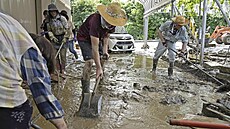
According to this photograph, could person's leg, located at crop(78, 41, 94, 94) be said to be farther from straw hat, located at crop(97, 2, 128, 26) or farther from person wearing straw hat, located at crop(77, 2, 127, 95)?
straw hat, located at crop(97, 2, 128, 26)

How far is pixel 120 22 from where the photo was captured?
3.83m

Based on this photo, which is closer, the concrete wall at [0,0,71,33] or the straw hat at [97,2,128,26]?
the straw hat at [97,2,128,26]

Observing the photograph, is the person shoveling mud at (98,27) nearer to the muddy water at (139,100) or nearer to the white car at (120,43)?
the muddy water at (139,100)

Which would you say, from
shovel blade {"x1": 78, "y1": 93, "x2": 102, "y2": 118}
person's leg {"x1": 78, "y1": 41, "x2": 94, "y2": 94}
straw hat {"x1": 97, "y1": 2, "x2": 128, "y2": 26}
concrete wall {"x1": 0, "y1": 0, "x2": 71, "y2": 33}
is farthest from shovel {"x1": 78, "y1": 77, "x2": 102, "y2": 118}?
concrete wall {"x1": 0, "y1": 0, "x2": 71, "y2": 33}

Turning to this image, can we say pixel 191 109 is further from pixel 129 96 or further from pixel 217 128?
pixel 217 128

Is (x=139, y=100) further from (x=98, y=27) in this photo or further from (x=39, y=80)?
(x=39, y=80)

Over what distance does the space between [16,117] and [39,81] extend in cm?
18

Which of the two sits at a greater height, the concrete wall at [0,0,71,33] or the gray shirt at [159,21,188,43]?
the concrete wall at [0,0,71,33]

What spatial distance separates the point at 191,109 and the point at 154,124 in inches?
36.8

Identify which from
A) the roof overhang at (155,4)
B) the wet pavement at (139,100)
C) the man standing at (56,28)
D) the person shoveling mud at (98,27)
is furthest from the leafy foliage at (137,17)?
the person shoveling mud at (98,27)

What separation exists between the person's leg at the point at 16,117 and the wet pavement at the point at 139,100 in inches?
62.6

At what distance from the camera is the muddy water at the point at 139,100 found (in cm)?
358

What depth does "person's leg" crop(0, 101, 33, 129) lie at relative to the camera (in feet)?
3.65

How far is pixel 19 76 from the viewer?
112 cm
